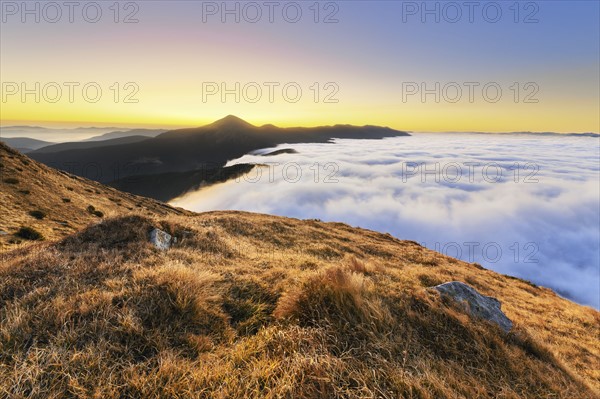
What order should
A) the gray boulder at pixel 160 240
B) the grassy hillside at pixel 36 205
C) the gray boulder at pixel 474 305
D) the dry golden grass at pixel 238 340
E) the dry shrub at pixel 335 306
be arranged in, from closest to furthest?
the dry golden grass at pixel 238 340 < the dry shrub at pixel 335 306 < the gray boulder at pixel 474 305 < the gray boulder at pixel 160 240 < the grassy hillside at pixel 36 205

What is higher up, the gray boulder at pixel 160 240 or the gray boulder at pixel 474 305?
the gray boulder at pixel 160 240

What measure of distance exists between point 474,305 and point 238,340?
20.4 ft

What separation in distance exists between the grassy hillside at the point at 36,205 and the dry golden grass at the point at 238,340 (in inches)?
308

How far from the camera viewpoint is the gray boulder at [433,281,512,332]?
20.6 feet

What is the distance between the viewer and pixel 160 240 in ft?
32.3

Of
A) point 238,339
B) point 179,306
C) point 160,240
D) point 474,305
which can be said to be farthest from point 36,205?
point 474,305

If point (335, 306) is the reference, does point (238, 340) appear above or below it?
below

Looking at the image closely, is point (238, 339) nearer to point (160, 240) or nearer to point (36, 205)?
point (160, 240)

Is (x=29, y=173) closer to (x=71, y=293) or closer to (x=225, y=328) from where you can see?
(x=71, y=293)

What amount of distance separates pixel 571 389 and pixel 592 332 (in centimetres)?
1696

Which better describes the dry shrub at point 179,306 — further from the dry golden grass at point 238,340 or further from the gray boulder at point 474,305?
the gray boulder at point 474,305

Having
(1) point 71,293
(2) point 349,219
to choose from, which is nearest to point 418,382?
(1) point 71,293

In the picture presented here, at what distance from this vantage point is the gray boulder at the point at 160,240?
9.34 metres

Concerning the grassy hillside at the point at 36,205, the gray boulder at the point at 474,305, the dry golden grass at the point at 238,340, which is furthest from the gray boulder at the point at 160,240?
the gray boulder at the point at 474,305
